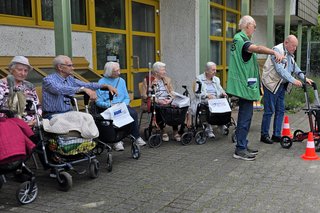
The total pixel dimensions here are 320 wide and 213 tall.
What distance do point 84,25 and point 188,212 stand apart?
596 centimetres

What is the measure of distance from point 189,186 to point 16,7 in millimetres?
4779

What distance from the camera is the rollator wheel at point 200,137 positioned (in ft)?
22.1

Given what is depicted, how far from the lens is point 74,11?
855cm

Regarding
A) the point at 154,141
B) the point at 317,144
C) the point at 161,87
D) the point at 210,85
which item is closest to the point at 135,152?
the point at 154,141

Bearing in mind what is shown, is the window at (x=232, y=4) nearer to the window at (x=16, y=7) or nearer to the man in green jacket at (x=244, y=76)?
the window at (x=16, y=7)

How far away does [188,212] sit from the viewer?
388 centimetres

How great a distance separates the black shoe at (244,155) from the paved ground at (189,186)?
0.09 m

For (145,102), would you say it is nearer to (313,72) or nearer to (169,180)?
(169,180)

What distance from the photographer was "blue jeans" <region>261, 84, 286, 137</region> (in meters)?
6.70

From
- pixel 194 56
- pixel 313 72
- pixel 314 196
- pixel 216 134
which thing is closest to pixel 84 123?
pixel 314 196

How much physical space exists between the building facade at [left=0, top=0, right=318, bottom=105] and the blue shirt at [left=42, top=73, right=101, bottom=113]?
2332mm

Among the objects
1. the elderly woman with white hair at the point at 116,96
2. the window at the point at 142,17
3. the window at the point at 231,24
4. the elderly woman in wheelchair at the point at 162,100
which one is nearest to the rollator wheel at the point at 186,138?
the elderly woman in wheelchair at the point at 162,100

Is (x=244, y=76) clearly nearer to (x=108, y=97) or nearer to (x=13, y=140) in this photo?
(x=108, y=97)

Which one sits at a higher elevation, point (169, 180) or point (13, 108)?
point (13, 108)
